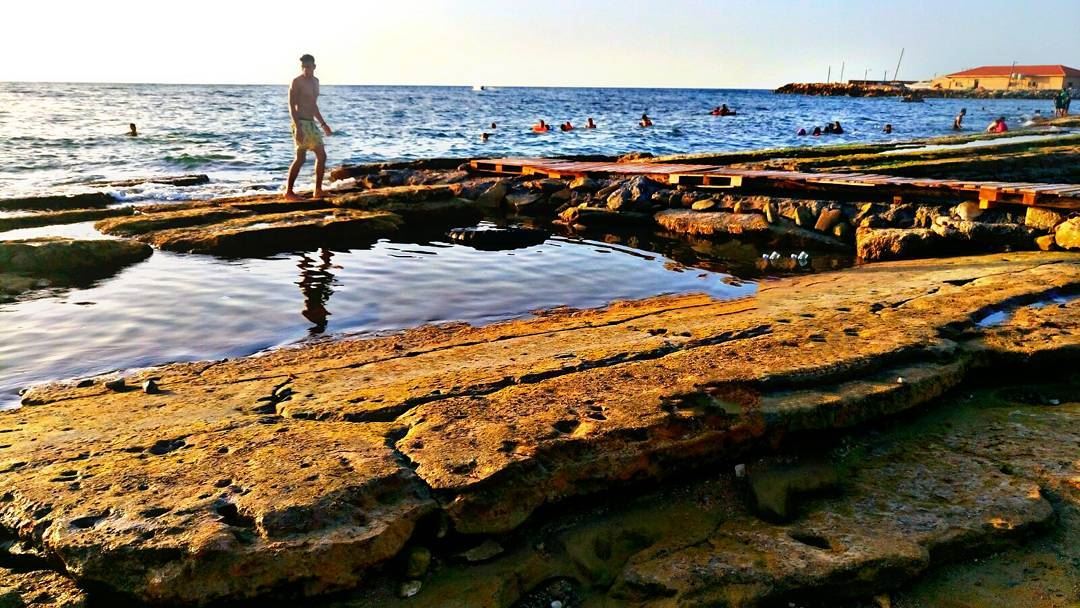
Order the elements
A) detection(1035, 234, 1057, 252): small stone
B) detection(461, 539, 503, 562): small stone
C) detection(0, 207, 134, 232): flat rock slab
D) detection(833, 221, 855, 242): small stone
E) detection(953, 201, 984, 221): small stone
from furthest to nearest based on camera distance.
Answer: detection(0, 207, 134, 232): flat rock slab → detection(833, 221, 855, 242): small stone → detection(953, 201, 984, 221): small stone → detection(1035, 234, 1057, 252): small stone → detection(461, 539, 503, 562): small stone

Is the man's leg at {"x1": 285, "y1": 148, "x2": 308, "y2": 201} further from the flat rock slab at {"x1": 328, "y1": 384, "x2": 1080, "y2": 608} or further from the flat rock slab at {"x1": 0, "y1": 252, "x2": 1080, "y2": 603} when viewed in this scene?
the flat rock slab at {"x1": 328, "y1": 384, "x2": 1080, "y2": 608}

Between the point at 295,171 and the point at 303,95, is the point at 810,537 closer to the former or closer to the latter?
the point at 303,95

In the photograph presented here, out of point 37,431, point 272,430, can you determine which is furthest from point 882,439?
point 37,431

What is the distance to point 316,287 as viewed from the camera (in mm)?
7305

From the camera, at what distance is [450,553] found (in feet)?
8.88

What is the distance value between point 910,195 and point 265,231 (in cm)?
827

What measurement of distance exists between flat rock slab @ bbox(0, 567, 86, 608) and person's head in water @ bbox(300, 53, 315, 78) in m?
9.31

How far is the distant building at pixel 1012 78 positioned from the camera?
411ft

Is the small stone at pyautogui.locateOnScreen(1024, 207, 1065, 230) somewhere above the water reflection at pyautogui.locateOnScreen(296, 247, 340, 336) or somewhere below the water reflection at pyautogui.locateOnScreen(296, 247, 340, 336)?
above

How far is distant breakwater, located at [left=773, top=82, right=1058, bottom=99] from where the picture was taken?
390 feet

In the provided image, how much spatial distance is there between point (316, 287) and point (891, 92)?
15125cm

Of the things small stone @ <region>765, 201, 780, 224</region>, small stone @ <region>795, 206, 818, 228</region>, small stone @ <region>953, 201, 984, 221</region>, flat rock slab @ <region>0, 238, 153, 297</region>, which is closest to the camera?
flat rock slab @ <region>0, 238, 153, 297</region>

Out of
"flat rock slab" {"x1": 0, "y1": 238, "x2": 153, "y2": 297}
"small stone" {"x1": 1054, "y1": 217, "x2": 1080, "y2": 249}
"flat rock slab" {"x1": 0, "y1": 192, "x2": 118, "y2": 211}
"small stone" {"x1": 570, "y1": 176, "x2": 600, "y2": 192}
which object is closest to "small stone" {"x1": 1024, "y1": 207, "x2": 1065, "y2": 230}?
"small stone" {"x1": 1054, "y1": 217, "x2": 1080, "y2": 249}

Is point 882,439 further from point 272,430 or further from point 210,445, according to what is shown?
point 210,445
